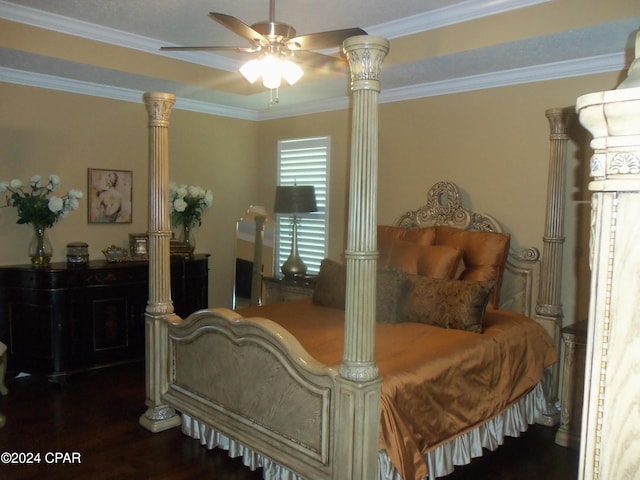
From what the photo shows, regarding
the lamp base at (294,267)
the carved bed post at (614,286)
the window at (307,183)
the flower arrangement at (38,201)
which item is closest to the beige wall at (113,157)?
the flower arrangement at (38,201)

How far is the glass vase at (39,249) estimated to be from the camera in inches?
165

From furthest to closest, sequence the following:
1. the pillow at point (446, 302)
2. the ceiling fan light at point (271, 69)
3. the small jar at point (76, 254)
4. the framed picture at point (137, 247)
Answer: the framed picture at point (137, 247) < the small jar at point (76, 254) < the pillow at point (446, 302) < the ceiling fan light at point (271, 69)

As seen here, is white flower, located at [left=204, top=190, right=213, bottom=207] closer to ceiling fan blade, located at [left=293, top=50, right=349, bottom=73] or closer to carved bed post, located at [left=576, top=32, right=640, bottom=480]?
ceiling fan blade, located at [left=293, top=50, right=349, bottom=73]

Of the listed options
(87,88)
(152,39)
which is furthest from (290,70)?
(87,88)

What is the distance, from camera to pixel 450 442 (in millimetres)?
2771

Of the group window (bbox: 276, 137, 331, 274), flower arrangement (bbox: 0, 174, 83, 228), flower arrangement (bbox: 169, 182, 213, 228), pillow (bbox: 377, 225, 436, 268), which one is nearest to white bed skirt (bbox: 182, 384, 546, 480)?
pillow (bbox: 377, 225, 436, 268)

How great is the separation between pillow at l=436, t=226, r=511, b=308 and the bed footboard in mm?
1683

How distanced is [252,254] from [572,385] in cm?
322

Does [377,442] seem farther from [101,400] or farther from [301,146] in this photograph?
[301,146]

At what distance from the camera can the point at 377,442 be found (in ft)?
7.50

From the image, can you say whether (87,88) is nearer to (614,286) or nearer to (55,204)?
(55,204)

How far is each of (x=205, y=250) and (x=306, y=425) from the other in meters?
3.35

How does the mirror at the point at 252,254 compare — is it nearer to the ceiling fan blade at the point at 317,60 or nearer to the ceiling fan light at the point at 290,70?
the ceiling fan blade at the point at 317,60

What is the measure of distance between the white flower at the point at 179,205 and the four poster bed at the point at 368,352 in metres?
1.57
